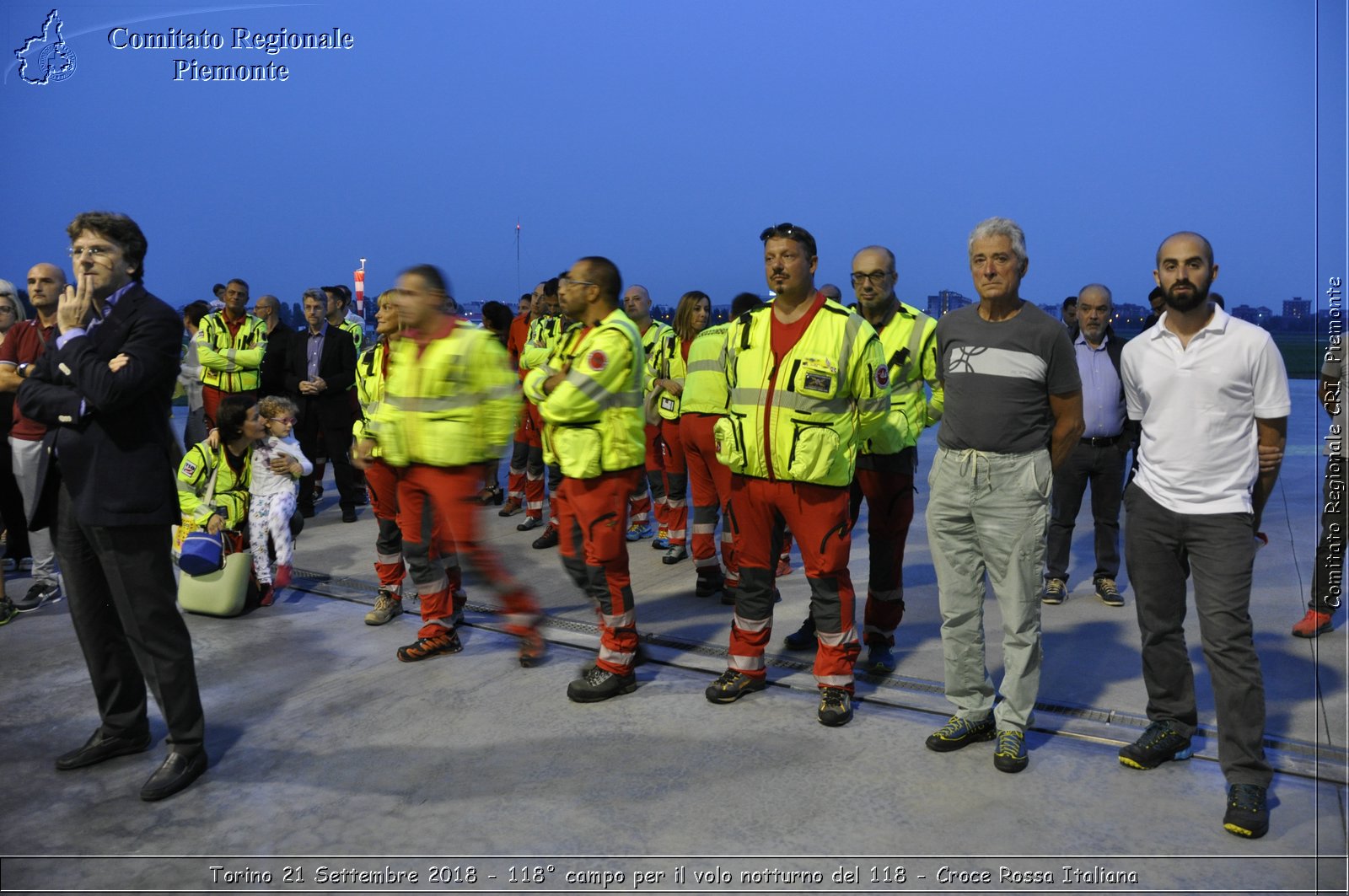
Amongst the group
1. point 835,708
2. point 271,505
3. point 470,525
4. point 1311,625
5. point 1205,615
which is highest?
point 470,525

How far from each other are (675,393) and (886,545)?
2749mm

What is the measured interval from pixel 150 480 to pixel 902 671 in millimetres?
3712

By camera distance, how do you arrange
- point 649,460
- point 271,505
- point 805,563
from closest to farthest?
point 805,563 → point 271,505 → point 649,460

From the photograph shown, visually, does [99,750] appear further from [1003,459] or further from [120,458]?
[1003,459]

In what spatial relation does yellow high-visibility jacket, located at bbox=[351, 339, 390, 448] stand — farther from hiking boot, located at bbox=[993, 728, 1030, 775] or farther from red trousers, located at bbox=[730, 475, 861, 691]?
hiking boot, located at bbox=[993, 728, 1030, 775]

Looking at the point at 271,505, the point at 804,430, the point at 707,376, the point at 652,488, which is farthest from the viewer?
the point at 652,488

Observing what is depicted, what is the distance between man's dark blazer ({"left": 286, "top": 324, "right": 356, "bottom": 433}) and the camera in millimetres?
9945

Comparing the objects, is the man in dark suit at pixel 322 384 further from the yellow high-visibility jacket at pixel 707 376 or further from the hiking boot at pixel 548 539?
the yellow high-visibility jacket at pixel 707 376

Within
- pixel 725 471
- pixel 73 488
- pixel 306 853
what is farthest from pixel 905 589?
pixel 73 488

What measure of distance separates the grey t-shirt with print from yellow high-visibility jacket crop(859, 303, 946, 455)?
0.99 meters

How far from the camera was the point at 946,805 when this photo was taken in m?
3.88

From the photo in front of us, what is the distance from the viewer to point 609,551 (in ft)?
16.9

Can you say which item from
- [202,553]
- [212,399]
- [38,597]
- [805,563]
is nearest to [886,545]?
[805,563]

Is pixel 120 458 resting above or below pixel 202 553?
above
